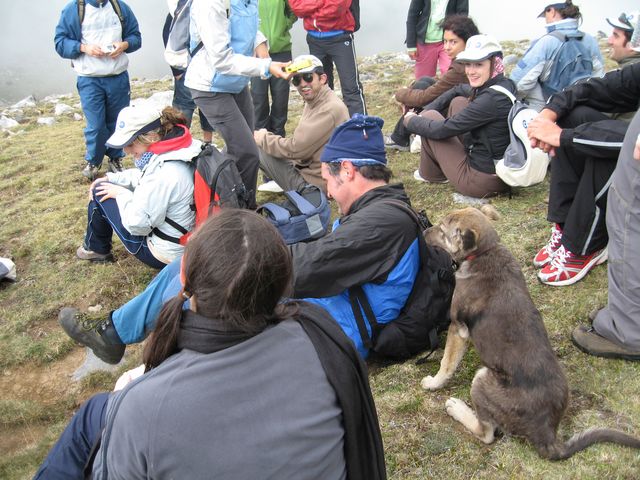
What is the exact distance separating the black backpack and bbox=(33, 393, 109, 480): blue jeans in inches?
75.4

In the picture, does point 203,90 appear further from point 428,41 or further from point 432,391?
point 428,41

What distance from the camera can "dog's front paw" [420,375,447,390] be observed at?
Answer: 12.4ft

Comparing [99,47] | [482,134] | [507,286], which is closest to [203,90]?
[99,47]

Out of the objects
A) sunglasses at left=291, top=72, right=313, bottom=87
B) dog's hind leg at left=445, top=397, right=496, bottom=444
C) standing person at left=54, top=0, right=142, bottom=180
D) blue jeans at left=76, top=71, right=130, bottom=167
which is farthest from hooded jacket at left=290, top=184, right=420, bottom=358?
blue jeans at left=76, top=71, right=130, bottom=167

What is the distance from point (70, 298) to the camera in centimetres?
597

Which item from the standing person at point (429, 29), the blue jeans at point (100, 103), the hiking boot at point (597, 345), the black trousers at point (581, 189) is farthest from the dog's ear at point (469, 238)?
the blue jeans at point (100, 103)

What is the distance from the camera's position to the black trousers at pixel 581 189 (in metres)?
4.18

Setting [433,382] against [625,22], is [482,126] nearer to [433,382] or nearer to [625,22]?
[625,22]

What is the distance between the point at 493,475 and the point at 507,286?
1199 millimetres

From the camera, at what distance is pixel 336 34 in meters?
8.15

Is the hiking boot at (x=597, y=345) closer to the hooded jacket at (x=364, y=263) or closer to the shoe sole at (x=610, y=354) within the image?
the shoe sole at (x=610, y=354)

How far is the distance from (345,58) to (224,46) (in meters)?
2.94

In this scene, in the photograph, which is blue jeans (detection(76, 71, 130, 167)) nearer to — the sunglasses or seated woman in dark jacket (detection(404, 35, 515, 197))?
the sunglasses

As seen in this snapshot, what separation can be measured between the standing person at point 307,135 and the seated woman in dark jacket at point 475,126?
1.08 metres
